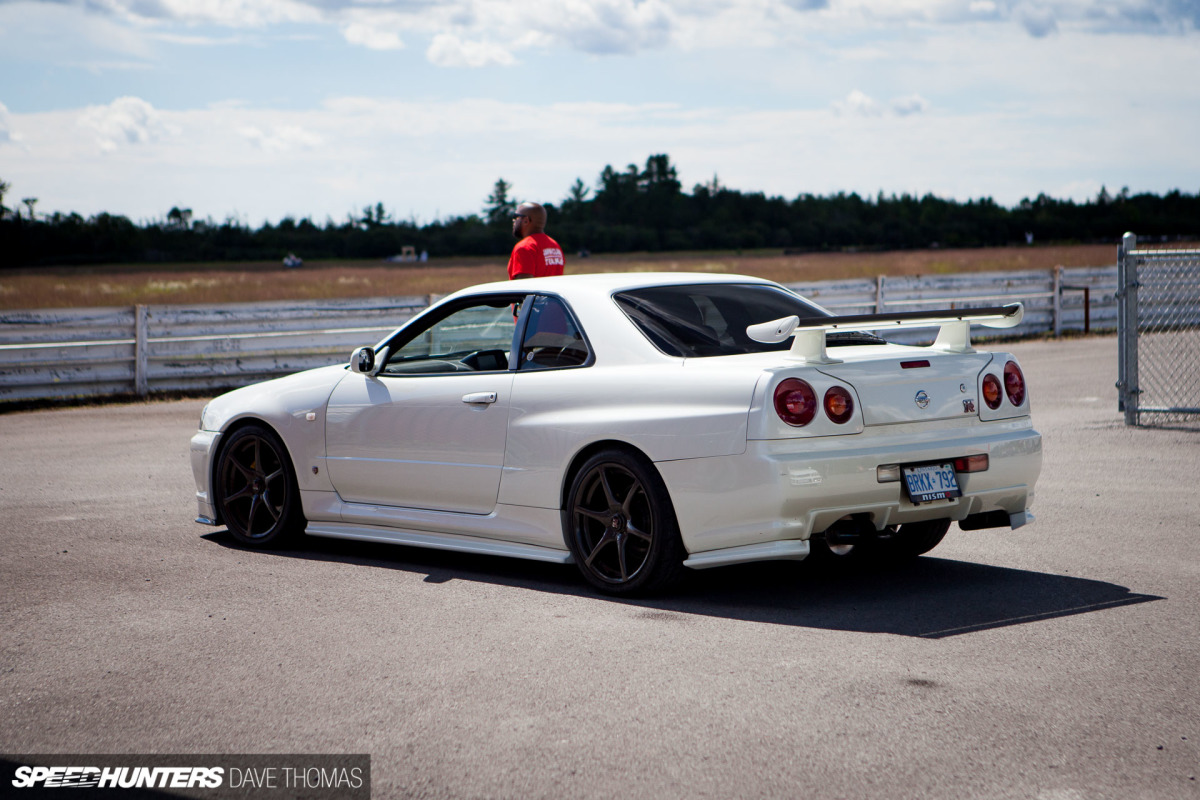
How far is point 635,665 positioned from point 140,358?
13540 millimetres

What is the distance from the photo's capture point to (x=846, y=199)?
142000 millimetres

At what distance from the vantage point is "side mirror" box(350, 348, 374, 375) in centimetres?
661

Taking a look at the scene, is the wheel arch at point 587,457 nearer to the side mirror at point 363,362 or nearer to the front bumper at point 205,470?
the side mirror at point 363,362

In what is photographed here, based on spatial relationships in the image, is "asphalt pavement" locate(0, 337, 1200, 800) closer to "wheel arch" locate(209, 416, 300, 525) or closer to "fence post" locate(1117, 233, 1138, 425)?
"wheel arch" locate(209, 416, 300, 525)

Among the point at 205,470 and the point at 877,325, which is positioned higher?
the point at 877,325

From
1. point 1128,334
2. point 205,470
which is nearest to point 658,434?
point 205,470

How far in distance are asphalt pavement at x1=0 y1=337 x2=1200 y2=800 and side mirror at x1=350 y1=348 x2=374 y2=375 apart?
1.01 m

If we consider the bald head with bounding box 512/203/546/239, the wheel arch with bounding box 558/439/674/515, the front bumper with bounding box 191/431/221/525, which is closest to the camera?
the wheel arch with bounding box 558/439/674/515

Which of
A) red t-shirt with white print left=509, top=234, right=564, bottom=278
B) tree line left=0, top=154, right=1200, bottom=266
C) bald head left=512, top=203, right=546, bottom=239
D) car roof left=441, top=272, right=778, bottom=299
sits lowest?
car roof left=441, top=272, right=778, bottom=299

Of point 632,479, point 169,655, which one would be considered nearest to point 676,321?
point 632,479

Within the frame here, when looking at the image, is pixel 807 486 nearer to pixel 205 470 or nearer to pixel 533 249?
pixel 205 470

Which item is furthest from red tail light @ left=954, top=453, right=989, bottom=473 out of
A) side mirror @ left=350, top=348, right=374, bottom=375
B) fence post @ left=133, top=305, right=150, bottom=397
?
fence post @ left=133, top=305, right=150, bottom=397

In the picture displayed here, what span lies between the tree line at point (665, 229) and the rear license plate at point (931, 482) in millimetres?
99878

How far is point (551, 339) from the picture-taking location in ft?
19.6
